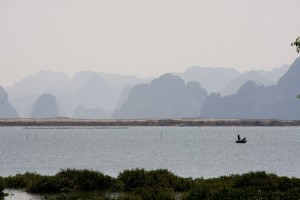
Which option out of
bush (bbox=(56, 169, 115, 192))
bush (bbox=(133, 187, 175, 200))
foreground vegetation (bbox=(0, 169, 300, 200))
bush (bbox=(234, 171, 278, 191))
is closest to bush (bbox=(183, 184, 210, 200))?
bush (bbox=(133, 187, 175, 200))

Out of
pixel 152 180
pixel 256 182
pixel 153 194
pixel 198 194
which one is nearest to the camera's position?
pixel 198 194

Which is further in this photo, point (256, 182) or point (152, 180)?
point (152, 180)

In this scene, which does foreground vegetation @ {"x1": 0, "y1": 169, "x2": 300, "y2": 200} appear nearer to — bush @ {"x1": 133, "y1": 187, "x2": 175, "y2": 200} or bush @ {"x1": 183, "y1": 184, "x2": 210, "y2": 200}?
bush @ {"x1": 133, "y1": 187, "x2": 175, "y2": 200}

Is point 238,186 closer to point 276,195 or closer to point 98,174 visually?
point 276,195

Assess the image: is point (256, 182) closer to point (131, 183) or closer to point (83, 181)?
point (131, 183)

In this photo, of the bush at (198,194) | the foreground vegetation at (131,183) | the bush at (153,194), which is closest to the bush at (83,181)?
the foreground vegetation at (131,183)

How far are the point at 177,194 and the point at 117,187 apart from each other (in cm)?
389

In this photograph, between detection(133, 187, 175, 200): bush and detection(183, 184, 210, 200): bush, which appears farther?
detection(133, 187, 175, 200): bush

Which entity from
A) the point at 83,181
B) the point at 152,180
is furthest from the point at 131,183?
the point at 83,181

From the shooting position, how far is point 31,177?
120 feet

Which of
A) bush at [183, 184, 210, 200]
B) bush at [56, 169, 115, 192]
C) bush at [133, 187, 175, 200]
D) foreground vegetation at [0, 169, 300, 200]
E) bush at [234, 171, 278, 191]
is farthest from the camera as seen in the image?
bush at [56, 169, 115, 192]

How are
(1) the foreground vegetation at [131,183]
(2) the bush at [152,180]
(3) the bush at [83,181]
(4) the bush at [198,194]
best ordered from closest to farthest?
1. (4) the bush at [198,194]
2. (1) the foreground vegetation at [131,183]
3. (3) the bush at [83,181]
4. (2) the bush at [152,180]

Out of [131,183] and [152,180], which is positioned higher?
[152,180]

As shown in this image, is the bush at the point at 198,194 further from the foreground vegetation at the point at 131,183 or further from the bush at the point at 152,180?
the bush at the point at 152,180
